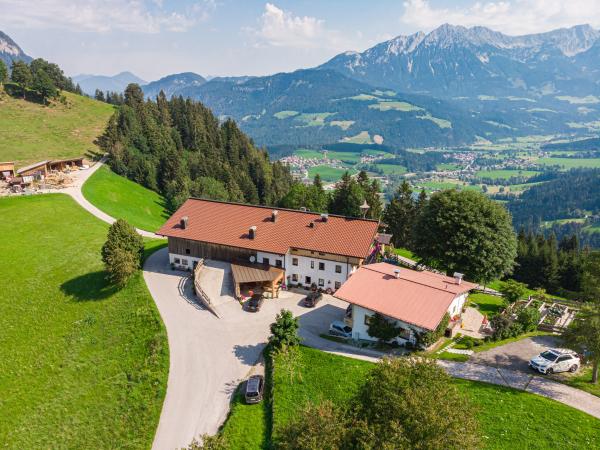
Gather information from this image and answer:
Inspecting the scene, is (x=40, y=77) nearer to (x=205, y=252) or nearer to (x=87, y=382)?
(x=205, y=252)

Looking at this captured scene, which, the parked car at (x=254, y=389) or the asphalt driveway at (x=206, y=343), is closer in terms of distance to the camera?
the asphalt driveway at (x=206, y=343)

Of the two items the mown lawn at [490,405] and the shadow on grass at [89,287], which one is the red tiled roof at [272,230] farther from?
the mown lawn at [490,405]

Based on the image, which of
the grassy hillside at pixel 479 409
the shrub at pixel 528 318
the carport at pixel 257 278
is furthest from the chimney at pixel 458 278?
the carport at pixel 257 278

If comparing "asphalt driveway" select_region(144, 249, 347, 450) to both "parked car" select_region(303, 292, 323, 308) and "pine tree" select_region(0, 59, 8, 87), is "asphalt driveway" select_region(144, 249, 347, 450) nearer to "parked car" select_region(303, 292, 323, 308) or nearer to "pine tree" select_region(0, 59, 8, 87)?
"parked car" select_region(303, 292, 323, 308)

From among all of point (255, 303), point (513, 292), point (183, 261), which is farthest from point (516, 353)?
point (183, 261)

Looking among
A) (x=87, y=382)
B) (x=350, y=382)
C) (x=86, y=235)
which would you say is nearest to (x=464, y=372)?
(x=350, y=382)

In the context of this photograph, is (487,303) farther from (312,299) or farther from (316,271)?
(312,299)

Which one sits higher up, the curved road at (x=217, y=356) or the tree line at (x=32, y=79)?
the tree line at (x=32, y=79)
